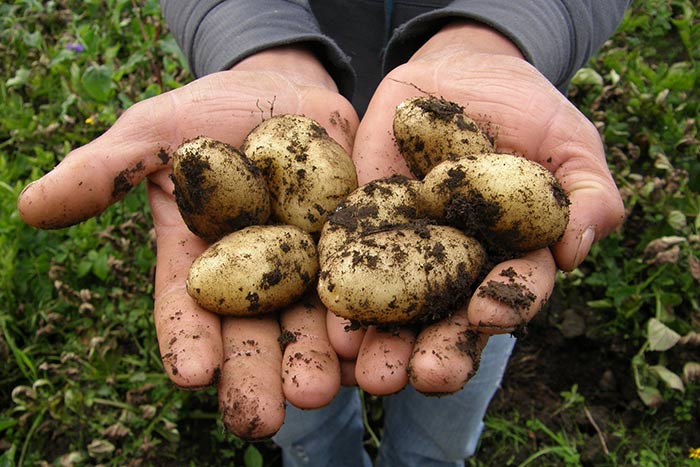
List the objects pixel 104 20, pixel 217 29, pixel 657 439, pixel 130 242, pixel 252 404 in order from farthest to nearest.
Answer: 1. pixel 104 20
2. pixel 130 242
3. pixel 657 439
4. pixel 217 29
5. pixel 252 404

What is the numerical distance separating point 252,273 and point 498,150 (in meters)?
0.83

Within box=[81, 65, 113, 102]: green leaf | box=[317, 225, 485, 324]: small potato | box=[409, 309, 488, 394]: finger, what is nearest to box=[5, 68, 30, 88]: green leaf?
box=[81, 65, 113, 102]: green leaf

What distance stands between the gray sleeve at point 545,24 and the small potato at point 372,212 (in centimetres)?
67

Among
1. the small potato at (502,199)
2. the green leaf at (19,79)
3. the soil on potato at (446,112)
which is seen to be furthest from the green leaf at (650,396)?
the green leaf at (19,79)

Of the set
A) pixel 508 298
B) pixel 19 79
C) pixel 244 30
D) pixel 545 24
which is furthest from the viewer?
pixel 19 79

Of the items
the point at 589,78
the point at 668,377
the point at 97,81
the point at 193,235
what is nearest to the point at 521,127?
the point at 193,235

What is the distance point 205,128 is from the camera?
2051mm

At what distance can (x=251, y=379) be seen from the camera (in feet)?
5.15

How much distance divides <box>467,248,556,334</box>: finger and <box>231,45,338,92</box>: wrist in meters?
1.10

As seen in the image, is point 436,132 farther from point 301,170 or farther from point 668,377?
point 668,377

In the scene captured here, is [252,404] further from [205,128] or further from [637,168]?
[637,168]

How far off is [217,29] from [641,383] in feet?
6.89

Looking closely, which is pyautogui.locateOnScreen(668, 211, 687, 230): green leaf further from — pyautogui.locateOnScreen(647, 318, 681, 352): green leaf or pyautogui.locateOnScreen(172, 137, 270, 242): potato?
pyautogui.locateOnScreen(172, 137, 270, 242): potato

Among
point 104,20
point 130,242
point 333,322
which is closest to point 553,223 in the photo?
point 333,322
